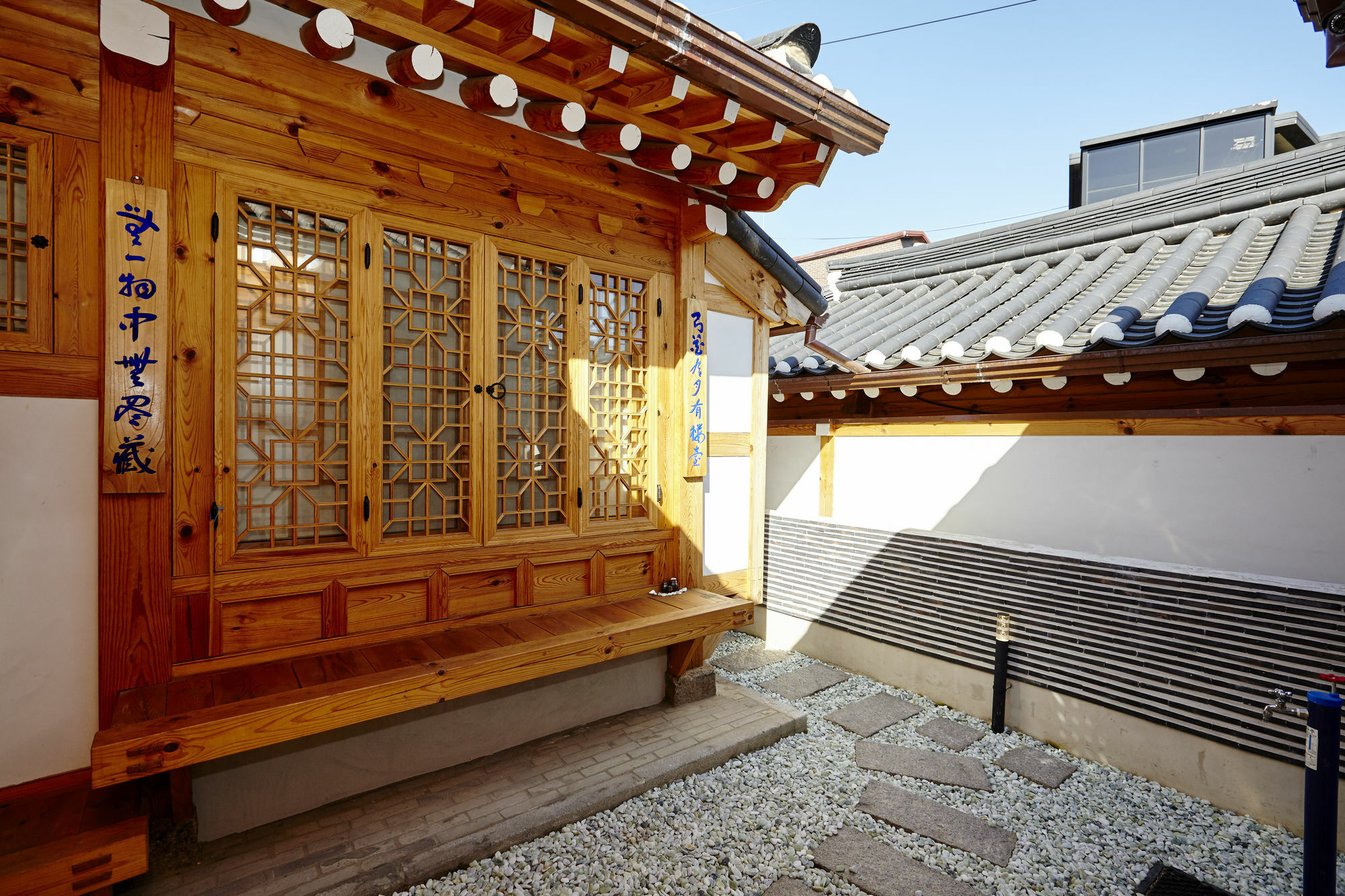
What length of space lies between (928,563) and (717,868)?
3.61 meters

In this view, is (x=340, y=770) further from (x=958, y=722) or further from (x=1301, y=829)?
(x=1301, y=829)

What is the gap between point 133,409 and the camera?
288 centimetres

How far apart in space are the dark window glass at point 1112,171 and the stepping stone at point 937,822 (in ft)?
53.9

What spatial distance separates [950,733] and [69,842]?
5.54 metres

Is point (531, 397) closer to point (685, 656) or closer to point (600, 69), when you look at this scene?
point (600, 69)

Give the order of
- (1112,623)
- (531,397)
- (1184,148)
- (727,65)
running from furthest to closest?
(1184,148) < (1112,623) < (531,397) < (727,65)

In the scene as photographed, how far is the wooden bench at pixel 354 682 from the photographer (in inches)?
102

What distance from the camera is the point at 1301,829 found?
3.93 metres

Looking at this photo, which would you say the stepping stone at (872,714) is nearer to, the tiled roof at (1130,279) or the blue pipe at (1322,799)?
the blue pipe at (1322,799)

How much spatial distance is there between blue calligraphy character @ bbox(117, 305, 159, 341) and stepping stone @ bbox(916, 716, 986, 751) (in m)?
5.92

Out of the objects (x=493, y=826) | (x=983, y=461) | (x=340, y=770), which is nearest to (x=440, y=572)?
(x=340, y=770)

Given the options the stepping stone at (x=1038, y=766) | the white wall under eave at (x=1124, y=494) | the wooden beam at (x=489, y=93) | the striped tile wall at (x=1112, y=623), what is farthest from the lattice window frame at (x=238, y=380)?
the white wall under eave at (x=1124, y=494)

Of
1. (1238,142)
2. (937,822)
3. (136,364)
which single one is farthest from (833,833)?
(1238,142)

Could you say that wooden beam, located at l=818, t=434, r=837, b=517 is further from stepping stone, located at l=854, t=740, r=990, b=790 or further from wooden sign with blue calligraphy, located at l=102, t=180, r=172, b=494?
wooden sign with blue calligraphy, located at l=102, t=180, r=172, b=494
